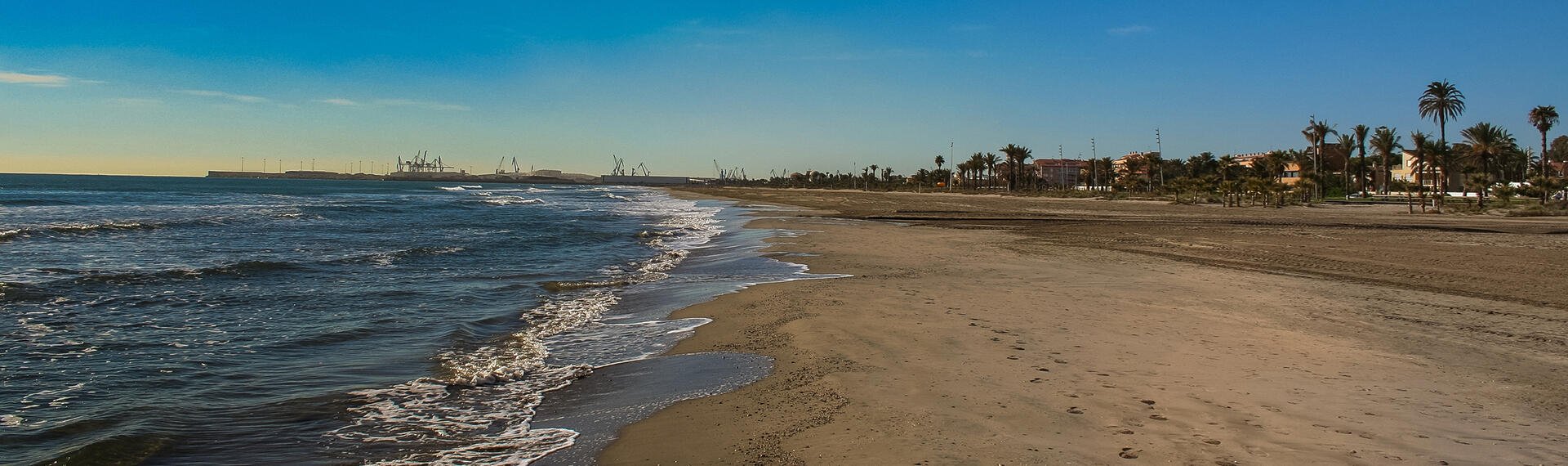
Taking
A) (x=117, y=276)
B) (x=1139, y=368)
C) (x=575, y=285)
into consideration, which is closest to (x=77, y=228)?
(x=117, y=276)

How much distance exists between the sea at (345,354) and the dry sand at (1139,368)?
0.79 meters

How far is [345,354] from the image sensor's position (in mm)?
8086

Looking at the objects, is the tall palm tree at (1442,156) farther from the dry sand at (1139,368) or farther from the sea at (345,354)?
the sea at (345,354)

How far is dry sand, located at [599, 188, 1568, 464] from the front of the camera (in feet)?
14.8

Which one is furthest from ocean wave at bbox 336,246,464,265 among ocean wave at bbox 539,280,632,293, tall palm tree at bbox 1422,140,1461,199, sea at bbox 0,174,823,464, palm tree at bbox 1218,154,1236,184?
palm tree at bbox 1218,154,1236,184

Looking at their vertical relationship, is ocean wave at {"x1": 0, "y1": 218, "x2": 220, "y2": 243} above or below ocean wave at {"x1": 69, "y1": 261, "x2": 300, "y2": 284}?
above

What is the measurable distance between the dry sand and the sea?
788 millimetres

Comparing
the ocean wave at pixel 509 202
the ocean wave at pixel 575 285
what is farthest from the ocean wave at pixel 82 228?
the ocean wave at pixel 509 202

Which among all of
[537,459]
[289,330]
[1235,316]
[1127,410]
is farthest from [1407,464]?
[289,330]

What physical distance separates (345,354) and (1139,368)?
713 cm

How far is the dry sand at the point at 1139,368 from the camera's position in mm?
4516

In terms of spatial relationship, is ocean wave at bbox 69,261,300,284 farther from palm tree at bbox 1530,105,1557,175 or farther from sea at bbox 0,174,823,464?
palm tree at bbox 1530,105,1557,175

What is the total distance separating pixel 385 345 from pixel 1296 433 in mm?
7883

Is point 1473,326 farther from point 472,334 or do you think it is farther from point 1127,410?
point 472,334
